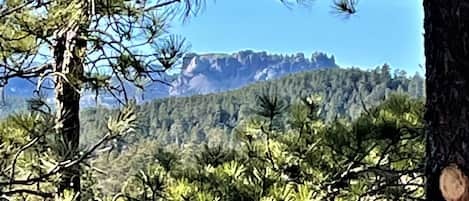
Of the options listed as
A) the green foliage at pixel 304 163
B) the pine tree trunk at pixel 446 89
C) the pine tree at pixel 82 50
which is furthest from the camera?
the pine tree at pixel 82 50

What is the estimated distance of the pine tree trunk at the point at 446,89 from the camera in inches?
54.4

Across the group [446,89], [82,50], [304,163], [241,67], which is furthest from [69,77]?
[241,67]

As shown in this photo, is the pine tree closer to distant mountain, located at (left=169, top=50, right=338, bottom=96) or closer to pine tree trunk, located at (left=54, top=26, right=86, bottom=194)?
pine tree trunk, located at (left=54, top=26, right=86, bottom=194)

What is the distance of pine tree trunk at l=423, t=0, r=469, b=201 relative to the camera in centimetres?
138

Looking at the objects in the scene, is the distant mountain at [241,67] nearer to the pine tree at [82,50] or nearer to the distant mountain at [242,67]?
the distant mountain at [242,67]

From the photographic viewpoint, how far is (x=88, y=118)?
2688 mm

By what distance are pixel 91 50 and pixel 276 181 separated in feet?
3.14

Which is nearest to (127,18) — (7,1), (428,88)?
(7,1)

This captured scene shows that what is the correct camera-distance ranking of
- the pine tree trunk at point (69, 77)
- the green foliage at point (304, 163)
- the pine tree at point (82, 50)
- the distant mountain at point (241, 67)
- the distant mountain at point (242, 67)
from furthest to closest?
the distant mountain at point (242, 67)
the distant mountain at point (241, 67)
the pine tree trunk at point (69, 77)
the pine tree at point (82, 50)
the green foliage at point (304, 163)

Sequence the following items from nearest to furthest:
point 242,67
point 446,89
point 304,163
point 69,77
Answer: point 446,89
point 304,163
point 69,77
point 242,67

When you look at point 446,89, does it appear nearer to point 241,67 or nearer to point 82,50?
point 82,50

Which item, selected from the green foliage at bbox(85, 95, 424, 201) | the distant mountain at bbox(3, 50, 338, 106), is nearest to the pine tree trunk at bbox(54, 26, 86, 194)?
the green foliage at bbox(85, 95, 424, 201)

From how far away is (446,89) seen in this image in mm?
1406

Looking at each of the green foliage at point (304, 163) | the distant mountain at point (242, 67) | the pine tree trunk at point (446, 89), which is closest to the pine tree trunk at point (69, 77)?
the green foliage at point (304, 163)
